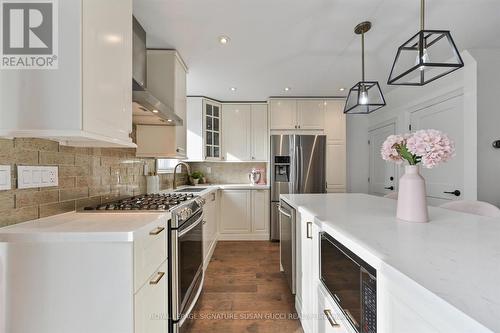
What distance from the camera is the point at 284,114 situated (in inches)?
148

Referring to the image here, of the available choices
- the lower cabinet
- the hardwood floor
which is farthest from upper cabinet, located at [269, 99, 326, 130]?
the hardwood floor

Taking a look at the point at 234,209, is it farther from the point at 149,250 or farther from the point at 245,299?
the point at 149,250

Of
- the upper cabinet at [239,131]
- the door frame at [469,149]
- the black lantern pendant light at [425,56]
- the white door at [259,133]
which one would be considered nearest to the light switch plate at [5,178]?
the black lantern pendant light at [425,56]

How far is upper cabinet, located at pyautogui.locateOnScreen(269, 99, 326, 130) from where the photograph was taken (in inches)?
148

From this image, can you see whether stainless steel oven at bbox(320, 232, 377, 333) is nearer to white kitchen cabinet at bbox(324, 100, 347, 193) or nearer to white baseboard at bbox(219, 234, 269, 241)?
white baseboard at bbox(219, 234, 269, 241)

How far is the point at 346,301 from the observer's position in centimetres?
93

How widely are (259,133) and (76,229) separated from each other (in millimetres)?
3235

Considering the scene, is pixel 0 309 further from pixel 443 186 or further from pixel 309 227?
pixel 443 186

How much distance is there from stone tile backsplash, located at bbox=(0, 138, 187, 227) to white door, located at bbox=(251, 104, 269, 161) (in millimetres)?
2224

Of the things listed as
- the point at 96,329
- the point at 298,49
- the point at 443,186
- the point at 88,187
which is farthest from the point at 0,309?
the point at 443,186

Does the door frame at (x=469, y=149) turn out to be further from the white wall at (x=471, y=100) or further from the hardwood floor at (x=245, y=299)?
the hardwood floor at (x=245, y=299)

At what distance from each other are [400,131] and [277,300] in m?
3.06

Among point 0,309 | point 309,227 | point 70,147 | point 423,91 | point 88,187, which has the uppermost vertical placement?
point 423,91

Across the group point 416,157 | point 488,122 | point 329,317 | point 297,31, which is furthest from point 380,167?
point 329,317
